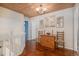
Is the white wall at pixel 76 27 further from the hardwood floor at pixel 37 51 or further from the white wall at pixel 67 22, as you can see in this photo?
the hardwood floor at pixel 37 51

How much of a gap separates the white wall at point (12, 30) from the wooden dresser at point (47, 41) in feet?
1.18

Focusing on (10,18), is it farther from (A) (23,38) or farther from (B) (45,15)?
(B) (45,15)

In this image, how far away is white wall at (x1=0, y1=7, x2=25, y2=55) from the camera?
2.16 meters

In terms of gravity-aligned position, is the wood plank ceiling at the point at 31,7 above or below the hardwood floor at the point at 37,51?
above

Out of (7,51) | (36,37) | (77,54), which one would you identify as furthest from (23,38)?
(77,54)

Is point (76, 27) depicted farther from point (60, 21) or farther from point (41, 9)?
point (41, 9)

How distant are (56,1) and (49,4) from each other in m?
0.14

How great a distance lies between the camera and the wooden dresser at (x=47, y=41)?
2198 mm

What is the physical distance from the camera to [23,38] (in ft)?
7.27

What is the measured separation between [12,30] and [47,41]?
0.69m

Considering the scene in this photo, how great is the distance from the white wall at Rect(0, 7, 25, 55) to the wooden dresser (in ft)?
1.18

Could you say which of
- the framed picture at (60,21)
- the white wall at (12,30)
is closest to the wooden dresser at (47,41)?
the framed picture at (60,21)

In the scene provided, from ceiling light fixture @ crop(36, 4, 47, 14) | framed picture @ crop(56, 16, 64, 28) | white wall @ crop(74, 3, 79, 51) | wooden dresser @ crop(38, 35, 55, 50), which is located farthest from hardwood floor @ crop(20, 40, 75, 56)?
ceiling light fixture @ crop(36, 4, 47, 14)

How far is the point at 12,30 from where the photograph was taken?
219cm
